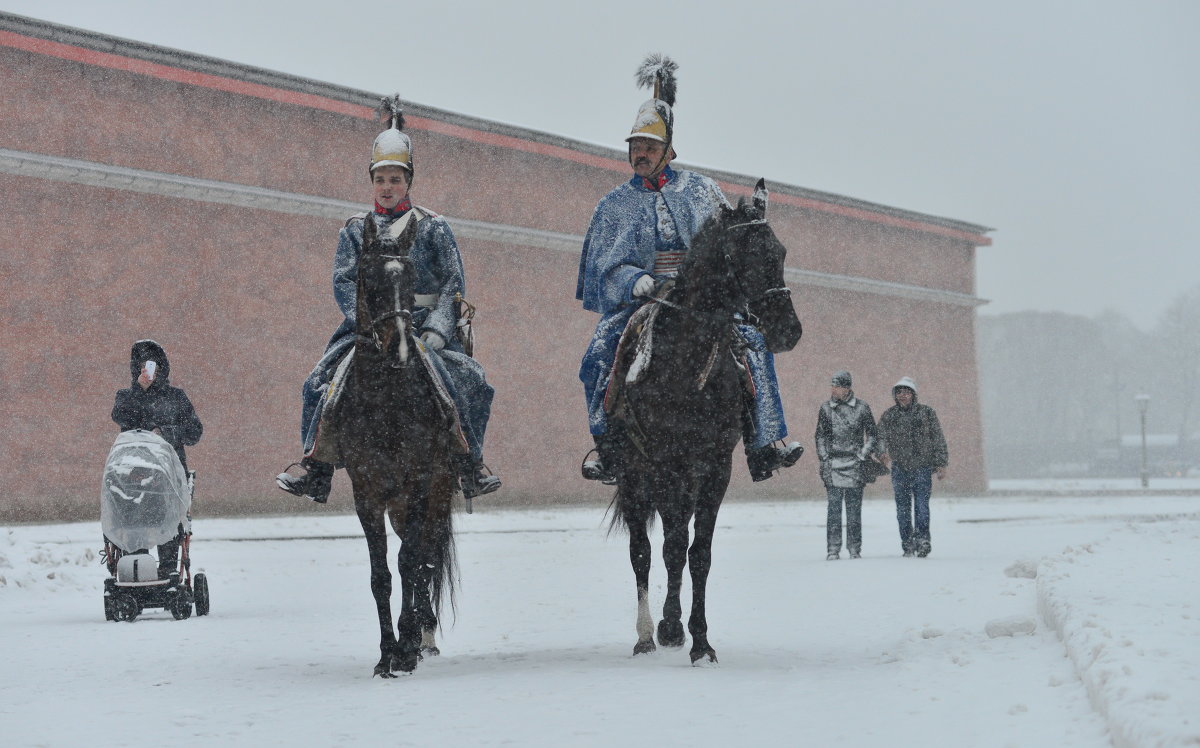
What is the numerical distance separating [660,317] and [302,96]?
65.5 feet

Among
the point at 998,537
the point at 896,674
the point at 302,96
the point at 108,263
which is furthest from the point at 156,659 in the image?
the point at 302,96

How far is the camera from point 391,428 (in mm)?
6445

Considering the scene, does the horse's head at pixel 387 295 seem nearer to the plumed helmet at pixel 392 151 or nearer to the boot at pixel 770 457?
the plumed helmet at pixel 392 151

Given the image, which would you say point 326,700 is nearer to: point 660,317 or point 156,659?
point 156,659

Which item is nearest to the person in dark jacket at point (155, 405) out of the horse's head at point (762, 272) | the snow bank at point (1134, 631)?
the horse's head at point (762, 272)

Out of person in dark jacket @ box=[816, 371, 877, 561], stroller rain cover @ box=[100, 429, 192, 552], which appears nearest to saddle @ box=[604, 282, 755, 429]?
stroller rain cover @ box=[100, 429, 192, 552]

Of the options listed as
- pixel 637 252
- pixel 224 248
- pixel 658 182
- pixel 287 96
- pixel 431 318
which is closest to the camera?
pixel 431 318

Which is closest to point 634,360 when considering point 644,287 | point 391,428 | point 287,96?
point 644,287

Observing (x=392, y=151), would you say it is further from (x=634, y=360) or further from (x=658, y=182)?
(x=634, y=360)

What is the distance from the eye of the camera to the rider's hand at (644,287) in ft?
23.3

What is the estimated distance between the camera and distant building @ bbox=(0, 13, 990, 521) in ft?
71.3

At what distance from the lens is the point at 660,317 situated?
22.6 ft

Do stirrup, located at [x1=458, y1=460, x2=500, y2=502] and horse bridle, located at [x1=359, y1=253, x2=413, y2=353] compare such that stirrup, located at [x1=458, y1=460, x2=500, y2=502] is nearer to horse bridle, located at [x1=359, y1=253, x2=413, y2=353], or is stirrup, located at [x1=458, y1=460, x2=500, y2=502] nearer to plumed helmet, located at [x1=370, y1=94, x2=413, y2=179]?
horse bridle, located at [x1=359, y1=253, x2=413, y2=353]

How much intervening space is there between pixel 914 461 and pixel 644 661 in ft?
28.0
